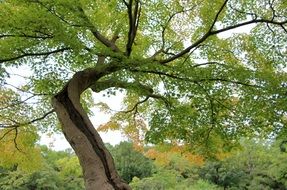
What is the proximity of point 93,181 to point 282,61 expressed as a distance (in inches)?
158

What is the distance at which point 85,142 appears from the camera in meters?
5.79

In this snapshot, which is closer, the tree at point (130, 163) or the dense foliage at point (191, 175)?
the dense foliage at point (191, 175)

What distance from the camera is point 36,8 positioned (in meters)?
5.21

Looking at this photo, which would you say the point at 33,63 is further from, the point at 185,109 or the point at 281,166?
the point at 281,166

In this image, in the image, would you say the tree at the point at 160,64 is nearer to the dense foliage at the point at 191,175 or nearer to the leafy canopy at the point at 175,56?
the leafy canopy at the point at 175,56

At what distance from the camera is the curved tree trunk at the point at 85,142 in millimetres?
5527

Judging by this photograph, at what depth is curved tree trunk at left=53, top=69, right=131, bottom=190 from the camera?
18.1 ft

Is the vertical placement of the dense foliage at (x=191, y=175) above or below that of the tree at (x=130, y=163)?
below

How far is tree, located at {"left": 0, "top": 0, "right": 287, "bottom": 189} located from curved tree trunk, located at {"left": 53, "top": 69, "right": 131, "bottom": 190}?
15 millimetres

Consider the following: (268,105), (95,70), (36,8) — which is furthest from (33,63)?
(268,105)

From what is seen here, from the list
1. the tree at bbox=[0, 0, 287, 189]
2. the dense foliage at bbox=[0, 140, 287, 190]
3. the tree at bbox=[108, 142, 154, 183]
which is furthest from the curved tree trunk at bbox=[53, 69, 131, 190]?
the tree at bbox=[108, 142, 154, 183]

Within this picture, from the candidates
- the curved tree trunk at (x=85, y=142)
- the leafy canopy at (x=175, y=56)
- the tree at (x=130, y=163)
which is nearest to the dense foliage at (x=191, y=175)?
the tree at (x=130, y=163)

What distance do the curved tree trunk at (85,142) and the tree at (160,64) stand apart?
0.05 feet

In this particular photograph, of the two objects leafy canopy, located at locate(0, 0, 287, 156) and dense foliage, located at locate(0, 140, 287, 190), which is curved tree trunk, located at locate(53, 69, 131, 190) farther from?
dense foliage, located at locate(0, 140, 287, 190)
